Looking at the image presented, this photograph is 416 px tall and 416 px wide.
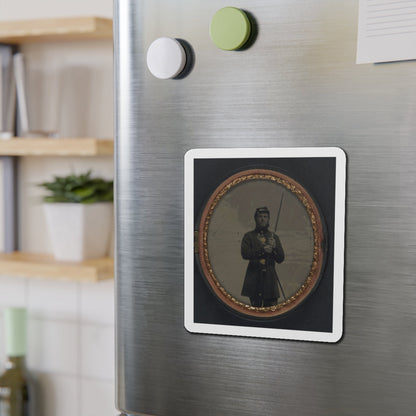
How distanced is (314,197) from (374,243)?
7 cm

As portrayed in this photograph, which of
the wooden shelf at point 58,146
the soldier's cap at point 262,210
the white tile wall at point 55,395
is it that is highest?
the wooden shelf at point 58,146

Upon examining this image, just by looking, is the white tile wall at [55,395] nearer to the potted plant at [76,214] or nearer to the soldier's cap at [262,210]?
the potted plant at [76,214]

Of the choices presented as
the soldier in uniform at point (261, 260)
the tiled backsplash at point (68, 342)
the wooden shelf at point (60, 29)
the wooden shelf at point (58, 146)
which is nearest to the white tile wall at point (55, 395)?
the tiled backsplash at point (68, 342)

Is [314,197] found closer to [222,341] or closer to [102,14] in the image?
[222,341]

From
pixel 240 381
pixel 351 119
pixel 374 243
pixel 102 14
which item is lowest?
pixel 240 381

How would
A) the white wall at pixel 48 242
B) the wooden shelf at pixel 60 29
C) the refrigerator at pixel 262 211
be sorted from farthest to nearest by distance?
the white wall at pixel 48 242 → the wooden shelf at pixel 60 29 → the refrigerator at pixel 262 211

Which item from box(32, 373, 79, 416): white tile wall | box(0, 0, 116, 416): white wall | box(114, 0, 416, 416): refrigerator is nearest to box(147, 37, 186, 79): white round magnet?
box(114, 0, 416, 416): refrigerator

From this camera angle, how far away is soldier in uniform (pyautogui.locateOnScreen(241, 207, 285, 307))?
615 millimetres

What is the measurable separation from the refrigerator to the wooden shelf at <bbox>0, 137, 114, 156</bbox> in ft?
1.99

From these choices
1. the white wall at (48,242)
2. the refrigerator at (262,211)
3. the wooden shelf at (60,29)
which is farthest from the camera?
the white wall at (48,242)

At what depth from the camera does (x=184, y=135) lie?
0.64 m

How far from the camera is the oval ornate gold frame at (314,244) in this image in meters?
0.60

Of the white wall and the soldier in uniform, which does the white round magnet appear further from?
the white wall

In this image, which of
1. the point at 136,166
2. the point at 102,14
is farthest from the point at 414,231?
the point at 102,14
